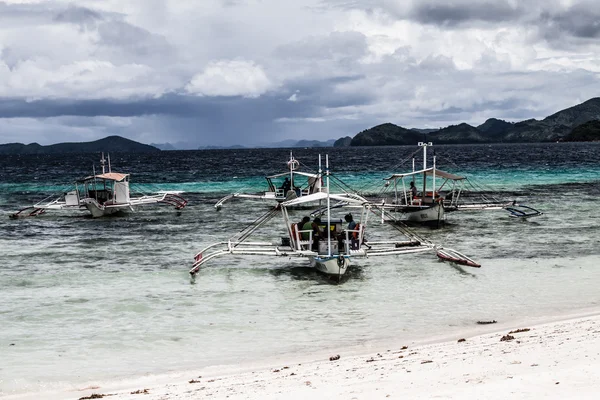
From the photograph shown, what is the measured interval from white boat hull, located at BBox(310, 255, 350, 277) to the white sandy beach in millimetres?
7113

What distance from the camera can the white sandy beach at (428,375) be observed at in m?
9.36

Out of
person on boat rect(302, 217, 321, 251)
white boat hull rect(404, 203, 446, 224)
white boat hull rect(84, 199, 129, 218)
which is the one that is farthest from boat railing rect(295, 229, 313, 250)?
white boat hull rect(84, 199, 129, 218)

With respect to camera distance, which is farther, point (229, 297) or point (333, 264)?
point (333, 264)

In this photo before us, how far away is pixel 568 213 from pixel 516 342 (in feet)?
106

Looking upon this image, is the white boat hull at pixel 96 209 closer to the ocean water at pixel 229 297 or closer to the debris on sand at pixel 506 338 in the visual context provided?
the ocean water at pixel 229 297

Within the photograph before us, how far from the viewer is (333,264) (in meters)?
22.3

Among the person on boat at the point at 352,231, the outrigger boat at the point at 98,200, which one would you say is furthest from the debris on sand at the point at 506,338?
the outrigger boat at the point at 98,200

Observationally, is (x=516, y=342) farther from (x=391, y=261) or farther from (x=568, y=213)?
(x=568, y=213)

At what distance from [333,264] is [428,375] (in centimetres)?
1139

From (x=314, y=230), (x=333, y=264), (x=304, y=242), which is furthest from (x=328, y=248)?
(x=304, y=242)

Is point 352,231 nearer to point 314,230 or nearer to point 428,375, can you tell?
point 314,230

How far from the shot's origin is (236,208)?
51500 millimetres

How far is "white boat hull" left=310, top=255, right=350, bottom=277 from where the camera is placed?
2205 cm

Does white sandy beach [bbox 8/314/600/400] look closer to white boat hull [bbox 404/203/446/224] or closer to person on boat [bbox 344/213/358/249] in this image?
person on boat [bbox 344/213/358/249]
